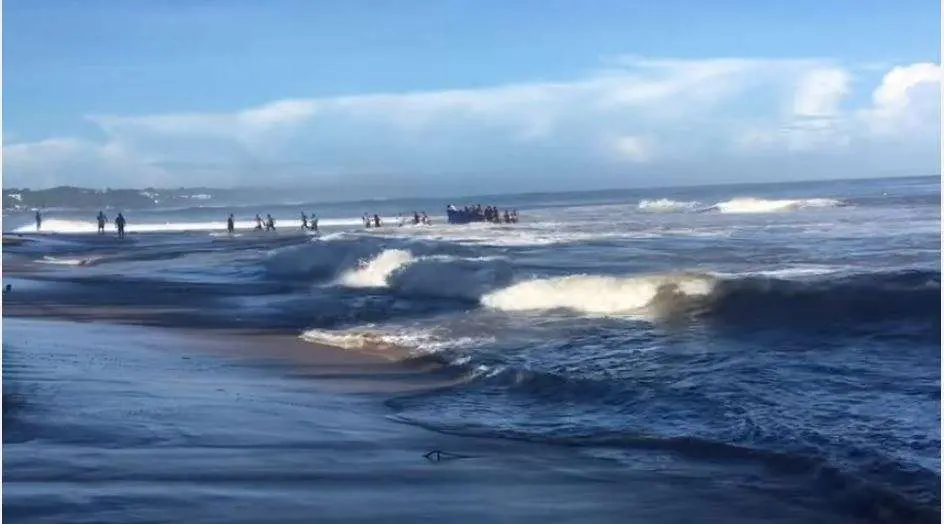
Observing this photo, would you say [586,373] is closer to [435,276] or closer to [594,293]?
[594,293]

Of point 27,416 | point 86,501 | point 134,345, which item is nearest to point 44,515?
point 86,501

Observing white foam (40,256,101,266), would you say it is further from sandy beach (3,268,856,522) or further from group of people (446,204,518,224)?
group of people (446,204,518,224)

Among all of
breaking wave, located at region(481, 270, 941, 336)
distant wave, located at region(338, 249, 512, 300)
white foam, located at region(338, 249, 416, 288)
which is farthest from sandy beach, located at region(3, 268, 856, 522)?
white foam, located at region(338, 249, 416, 288)

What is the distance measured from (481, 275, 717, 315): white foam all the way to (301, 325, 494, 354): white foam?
3.62 meters

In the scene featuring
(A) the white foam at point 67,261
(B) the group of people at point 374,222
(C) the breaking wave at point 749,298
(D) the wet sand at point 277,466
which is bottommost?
(D) the wet sand at point 277,466

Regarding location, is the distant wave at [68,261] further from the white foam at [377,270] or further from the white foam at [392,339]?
the white foam at [392,339]

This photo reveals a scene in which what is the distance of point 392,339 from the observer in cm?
1457

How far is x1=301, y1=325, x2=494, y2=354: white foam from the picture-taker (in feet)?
45.3

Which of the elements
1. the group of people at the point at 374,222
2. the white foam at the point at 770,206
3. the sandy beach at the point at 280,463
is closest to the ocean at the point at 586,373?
the sandy beach at the point at 280,463

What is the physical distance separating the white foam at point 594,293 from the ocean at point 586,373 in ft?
0.25

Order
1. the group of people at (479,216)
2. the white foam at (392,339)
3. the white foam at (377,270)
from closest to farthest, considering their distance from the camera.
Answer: the white foam at (392,339) < the white foam at (377,270) < the group of people at (479,216)

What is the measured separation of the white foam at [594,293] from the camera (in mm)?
18672

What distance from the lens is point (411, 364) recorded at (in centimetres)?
1241

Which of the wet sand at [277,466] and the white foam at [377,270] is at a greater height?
the white foam at [377,270]
